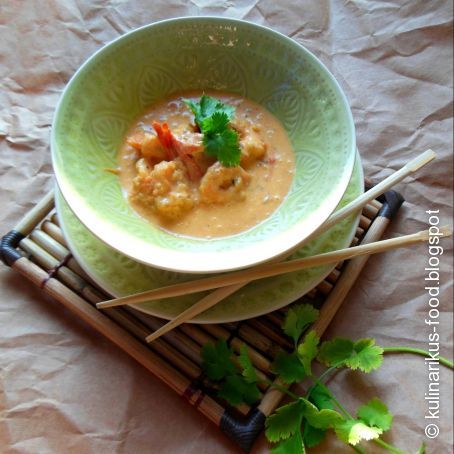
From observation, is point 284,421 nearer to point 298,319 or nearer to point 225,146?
point 298,319

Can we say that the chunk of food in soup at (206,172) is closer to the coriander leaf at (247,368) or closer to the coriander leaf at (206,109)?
the coriander leaf at (206,109)

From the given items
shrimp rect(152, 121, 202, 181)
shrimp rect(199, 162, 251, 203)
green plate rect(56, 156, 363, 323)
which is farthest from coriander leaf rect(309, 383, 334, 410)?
shrimp rect(152, 121, 202, 181)

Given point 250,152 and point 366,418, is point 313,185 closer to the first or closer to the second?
point 250,152

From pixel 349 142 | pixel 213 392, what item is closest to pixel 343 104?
pixel 349 142

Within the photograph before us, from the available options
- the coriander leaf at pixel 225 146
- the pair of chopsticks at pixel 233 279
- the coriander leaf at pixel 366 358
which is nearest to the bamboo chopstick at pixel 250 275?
the pair of chopsticks at pixel 233 279

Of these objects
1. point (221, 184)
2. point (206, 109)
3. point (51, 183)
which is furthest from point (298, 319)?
point (51, 183)

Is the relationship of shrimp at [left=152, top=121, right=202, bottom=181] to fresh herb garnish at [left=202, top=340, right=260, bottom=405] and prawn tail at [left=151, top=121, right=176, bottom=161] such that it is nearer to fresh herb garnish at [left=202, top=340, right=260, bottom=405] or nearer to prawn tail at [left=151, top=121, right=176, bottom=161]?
prawn tail at [left=151, top=121, right=176, bottom=161]
